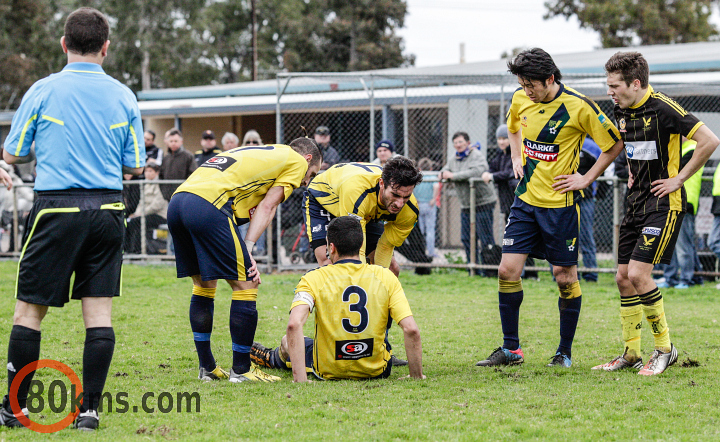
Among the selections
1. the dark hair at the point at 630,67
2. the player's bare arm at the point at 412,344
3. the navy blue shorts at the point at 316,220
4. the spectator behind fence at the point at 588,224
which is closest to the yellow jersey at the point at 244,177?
the navy blue shorts at the point at 316,220

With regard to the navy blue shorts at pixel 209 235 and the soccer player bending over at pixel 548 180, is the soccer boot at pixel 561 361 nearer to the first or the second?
the soccer player bending over at pixel 548 180

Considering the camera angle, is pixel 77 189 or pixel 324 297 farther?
pixel 324 297

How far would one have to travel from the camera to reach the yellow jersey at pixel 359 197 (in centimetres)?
556

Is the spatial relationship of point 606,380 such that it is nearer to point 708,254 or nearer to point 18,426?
point 18,426

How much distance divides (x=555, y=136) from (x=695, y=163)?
102 centimetres

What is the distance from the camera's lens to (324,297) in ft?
16.5

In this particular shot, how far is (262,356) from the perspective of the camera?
19.2ft

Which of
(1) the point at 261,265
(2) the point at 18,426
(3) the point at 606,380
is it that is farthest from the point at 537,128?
(1) the point at 261,265

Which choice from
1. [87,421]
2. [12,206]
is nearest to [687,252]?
[87,421]

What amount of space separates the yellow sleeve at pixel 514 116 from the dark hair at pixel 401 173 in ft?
4.07

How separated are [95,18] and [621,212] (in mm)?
8625

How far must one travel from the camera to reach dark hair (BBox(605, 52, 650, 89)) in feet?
17.4

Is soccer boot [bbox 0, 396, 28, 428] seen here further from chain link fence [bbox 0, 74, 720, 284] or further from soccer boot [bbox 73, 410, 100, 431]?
chain link fence [bbox 0, 74, 720, 284]

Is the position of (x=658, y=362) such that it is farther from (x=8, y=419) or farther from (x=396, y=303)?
(x=8, y=419)
